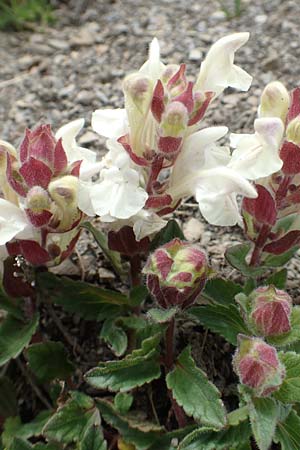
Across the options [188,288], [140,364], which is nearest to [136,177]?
[188,288]

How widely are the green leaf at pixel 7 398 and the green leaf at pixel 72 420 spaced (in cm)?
23

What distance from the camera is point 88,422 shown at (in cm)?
145

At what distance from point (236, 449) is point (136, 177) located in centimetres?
50

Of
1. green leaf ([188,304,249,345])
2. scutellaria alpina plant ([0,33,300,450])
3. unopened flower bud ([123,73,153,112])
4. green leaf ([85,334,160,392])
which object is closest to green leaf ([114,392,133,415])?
scutellaria alpina plant ([0,33,300,450])

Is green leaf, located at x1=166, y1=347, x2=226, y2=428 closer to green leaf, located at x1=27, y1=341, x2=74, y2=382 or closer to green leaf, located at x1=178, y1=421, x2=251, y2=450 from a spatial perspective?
green leaf, located at x1=178, y1=421, x2=251, y2=450

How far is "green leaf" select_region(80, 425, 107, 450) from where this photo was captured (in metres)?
1.40

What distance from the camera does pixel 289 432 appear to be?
1.30m

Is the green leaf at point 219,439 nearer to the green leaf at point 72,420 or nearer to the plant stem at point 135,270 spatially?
the green leaf at point 72,420

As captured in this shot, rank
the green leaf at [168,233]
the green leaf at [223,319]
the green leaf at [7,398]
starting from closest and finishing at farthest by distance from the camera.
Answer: the green leaf at [223,319], the green leaf at [168,233], the green leaf at [7,398]

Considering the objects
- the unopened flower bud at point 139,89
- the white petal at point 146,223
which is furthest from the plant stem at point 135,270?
the unopened flower bud at point 139,89

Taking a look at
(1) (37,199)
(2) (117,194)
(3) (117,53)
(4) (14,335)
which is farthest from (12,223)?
(3) (117,53)

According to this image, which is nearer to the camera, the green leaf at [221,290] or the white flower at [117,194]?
the white flower at [117,194]

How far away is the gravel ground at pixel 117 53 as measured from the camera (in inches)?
83.2

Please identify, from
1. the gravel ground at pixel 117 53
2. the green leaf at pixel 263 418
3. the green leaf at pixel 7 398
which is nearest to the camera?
the green leaf at pixel 263 418
